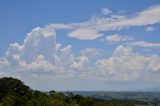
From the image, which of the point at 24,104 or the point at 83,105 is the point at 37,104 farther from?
the point at 83,105

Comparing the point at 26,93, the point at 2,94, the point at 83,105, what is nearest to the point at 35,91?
the point at 26,93

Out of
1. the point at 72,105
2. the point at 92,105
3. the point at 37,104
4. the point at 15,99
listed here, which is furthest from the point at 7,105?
the point at 92,105

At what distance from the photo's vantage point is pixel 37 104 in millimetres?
141750

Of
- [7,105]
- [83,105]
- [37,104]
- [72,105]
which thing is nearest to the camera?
[37,104]

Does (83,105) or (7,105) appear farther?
(83,105)

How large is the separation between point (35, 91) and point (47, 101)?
4882 cm

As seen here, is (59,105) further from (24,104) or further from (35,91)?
(35,91)

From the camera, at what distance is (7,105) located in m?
151

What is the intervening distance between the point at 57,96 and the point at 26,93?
2719 cm

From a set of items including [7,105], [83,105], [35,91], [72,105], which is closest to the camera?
[7,105]

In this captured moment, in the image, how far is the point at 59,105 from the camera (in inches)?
5979

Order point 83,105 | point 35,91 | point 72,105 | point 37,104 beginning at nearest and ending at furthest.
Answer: point 37,104 → point 72,105 → point 83,105 → point 35,91

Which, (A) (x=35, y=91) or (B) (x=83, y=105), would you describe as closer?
(B) (x=83, y=105)

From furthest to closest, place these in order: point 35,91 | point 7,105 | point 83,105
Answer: point 35,91, point 83,105, point 7,105
